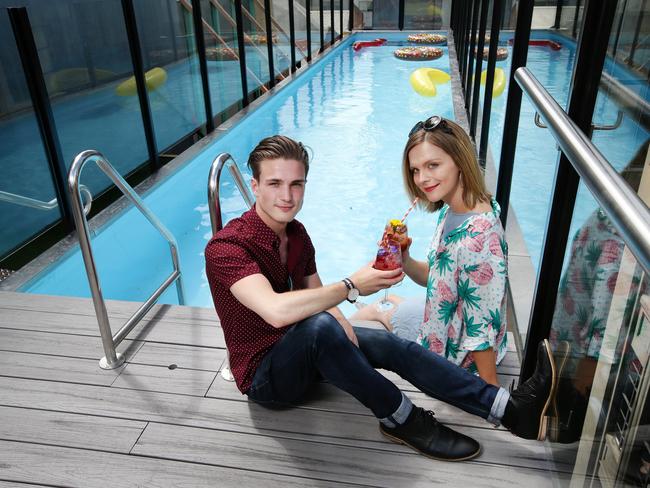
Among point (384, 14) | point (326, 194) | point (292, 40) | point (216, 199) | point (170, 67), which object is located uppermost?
point (216, 199)

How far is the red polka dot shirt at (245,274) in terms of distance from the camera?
1.65 meters

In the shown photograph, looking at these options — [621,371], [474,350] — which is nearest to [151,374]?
[474,350]

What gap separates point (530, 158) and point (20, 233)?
10.6ft

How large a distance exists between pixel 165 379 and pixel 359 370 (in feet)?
2.68

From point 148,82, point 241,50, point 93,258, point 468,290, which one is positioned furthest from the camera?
point 241,50

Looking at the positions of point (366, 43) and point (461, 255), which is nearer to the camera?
point (461, 255)

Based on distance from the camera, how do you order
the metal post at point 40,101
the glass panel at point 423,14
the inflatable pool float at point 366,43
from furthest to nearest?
the glass panel at point 423,14 → the inflatable pool float at point 366,43 → the metal post at point 40,101

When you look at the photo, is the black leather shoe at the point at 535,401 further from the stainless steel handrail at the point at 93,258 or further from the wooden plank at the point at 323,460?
the stainless steel handrail at the point at 93,258

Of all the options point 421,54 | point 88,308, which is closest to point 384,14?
point 421,54

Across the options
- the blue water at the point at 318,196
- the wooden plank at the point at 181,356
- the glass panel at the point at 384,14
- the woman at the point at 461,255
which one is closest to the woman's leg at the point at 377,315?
the woman at the point at 461,255

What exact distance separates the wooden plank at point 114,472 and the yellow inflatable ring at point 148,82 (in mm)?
3568

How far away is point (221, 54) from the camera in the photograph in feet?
23.0

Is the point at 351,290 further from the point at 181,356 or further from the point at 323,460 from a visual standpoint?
the point at 181,356

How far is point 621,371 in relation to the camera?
3.56ft
